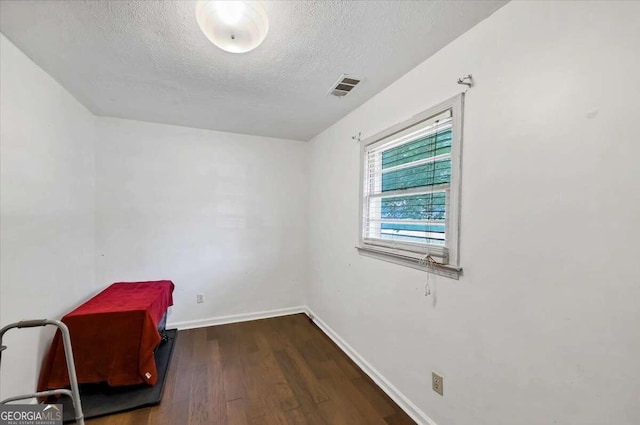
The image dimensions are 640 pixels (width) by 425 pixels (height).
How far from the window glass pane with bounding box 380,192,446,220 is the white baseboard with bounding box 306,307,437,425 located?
1.27 metres

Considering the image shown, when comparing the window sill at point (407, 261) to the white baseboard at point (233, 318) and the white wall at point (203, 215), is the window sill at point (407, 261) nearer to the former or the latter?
the white wall at point (203, 215)

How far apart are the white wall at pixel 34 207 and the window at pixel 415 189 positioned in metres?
2.43

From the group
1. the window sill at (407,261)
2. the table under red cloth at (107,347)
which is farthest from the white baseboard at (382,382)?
the table under red cloth at (107,347)

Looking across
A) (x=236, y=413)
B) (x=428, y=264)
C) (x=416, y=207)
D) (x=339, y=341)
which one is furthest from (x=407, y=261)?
(x=236, y=413)

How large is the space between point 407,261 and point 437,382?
744 mm

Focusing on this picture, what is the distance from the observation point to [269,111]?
268 cm

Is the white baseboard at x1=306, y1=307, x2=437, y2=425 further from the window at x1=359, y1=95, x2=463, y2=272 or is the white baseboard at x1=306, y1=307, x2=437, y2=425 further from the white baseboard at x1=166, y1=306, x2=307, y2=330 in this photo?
the window at x1=359, y1=95, x2=463, y2=272

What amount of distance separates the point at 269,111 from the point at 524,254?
238 cm

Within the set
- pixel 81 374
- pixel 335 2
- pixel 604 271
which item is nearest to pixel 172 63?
pixel 335 2

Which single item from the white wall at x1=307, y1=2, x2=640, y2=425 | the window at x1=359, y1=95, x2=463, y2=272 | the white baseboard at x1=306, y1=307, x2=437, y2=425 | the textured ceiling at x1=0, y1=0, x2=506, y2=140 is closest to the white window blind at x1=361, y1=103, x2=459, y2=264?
the window at x1=359, y1=95, x2=463, y2=272

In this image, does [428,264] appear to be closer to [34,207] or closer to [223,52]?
[223,52]

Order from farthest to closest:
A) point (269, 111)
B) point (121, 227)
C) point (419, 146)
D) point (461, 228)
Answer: point (121, 227)
point (269, 111)
point (419, 146)
point (461, 228)

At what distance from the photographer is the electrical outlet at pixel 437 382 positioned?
1606mm

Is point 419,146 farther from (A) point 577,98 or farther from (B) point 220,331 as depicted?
(B) point 220,331
